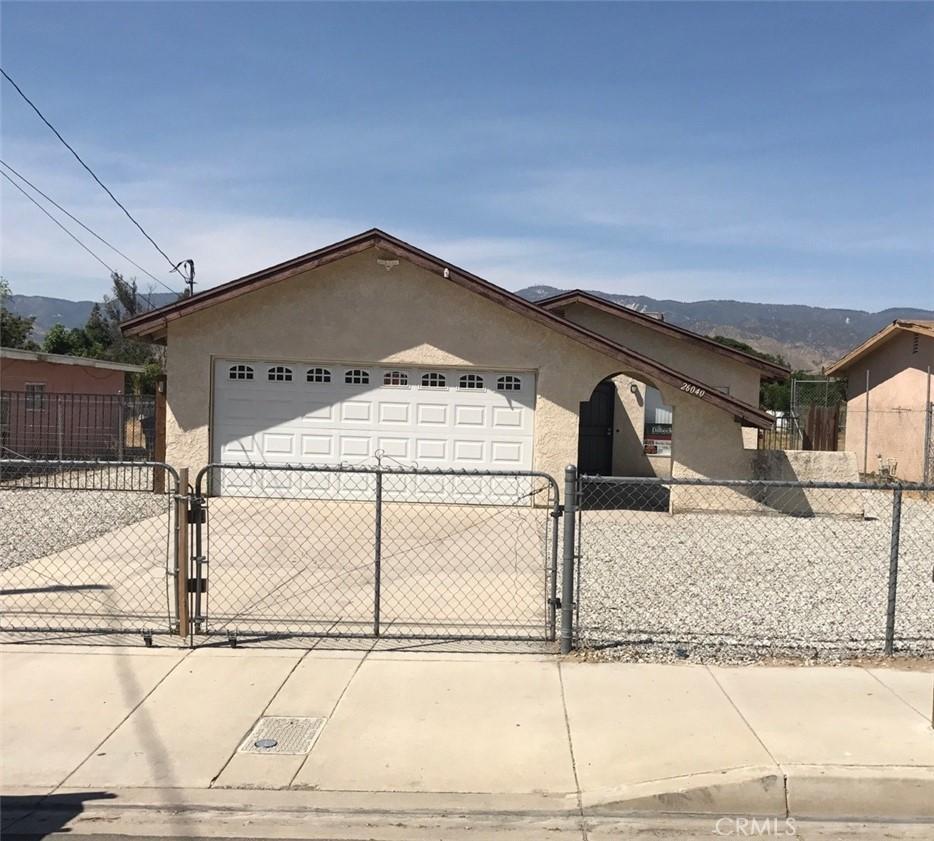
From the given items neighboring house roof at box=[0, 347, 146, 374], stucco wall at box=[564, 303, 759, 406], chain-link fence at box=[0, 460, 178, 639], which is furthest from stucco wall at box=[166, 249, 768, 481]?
neighboring house roof at box=[0, 347, 146, 374]

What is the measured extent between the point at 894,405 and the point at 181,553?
21925mm

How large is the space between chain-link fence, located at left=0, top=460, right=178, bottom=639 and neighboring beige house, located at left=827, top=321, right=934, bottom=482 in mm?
16760

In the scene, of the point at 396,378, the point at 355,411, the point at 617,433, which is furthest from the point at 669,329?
the point at 355,411

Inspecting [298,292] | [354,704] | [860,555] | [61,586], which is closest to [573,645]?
[354,704]

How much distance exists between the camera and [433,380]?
15.3 m

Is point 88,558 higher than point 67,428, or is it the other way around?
point 67,428

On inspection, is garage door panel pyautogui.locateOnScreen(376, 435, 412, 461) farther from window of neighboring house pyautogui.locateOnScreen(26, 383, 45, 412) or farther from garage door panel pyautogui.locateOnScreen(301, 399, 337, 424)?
window of neighboring house pyautogui.locateOnScreen(26, 383, 45, 412)

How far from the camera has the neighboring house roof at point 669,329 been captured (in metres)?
19.8

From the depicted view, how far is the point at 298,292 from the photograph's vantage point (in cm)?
1511

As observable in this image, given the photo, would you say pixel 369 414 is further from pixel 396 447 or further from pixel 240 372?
pixel 240 372

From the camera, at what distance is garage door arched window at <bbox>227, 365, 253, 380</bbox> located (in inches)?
600

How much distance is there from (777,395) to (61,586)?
45.0 m

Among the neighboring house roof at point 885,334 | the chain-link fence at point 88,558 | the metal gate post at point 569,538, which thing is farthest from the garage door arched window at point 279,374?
the neighboring house roof at point 885,334

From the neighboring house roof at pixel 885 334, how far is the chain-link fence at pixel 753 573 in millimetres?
6967
